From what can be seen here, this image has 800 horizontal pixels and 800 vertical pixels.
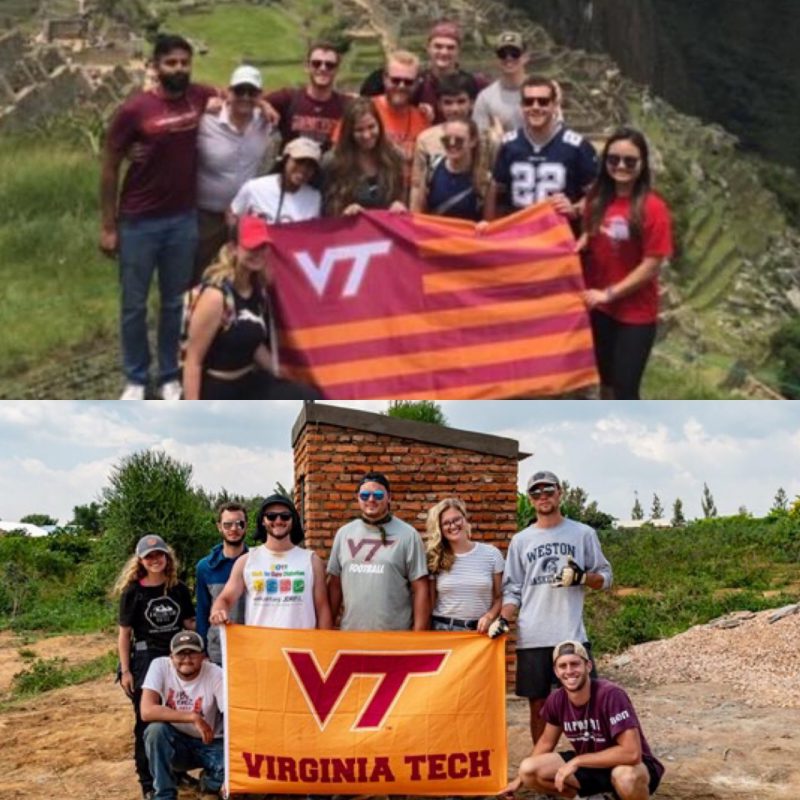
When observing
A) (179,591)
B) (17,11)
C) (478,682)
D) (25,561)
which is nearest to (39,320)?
(17,11)

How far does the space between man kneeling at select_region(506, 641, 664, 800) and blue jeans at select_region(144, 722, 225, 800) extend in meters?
1.32

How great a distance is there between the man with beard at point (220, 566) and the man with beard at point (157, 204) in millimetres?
6492

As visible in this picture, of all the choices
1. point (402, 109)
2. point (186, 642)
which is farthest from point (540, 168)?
point (186, 642)

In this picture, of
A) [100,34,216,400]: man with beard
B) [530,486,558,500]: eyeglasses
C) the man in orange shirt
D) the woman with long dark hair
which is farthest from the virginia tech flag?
[100,34,216,400]: man with beard

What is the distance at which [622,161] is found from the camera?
496 inches

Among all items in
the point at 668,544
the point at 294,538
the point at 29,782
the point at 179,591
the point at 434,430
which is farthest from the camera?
the point at 668,544

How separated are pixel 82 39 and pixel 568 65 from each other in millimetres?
4569

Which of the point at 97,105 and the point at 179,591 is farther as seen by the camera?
the point at 97,105

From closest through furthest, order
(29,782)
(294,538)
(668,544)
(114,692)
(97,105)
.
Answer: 1. (294,538)
2. (29,782)
3. (114,692)
4. (97,105)
5. (668,544)

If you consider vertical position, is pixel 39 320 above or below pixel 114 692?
above

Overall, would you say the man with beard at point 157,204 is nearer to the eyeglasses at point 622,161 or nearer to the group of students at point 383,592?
the eyeglasses at point 622,161

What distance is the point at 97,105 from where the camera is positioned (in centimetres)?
1342

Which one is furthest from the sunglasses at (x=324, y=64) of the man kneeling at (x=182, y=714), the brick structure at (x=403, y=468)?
the man kneeling at (x=182, y=714)

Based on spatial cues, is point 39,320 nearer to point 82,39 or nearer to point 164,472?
point 82,39
